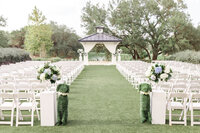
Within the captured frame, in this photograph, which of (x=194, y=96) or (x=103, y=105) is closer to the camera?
(x=194, y=96)

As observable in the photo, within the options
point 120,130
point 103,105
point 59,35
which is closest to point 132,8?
point 59,35

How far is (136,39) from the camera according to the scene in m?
32.0

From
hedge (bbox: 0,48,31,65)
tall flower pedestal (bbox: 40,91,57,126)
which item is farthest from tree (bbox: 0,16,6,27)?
tall flower pedestal (bbox: 40,91,57,126)

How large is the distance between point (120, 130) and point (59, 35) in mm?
42457

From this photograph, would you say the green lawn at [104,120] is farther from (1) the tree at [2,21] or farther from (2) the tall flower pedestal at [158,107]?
(1) the tree at [2,21]

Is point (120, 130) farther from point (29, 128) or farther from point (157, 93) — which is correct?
point (29, 128)

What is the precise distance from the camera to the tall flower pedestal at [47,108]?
17.0 feet

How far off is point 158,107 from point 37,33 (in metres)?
32.5

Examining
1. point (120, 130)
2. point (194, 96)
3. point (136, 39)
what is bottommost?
point (120, 130)

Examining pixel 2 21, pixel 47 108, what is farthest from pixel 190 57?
pixel 2 21

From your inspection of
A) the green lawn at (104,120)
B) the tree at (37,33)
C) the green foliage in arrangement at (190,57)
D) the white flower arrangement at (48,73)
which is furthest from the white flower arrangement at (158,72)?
the tree at (37,33)

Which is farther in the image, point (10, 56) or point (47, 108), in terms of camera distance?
point (10, 56)

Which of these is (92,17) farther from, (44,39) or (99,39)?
(44,39)

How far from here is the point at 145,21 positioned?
109 feet
